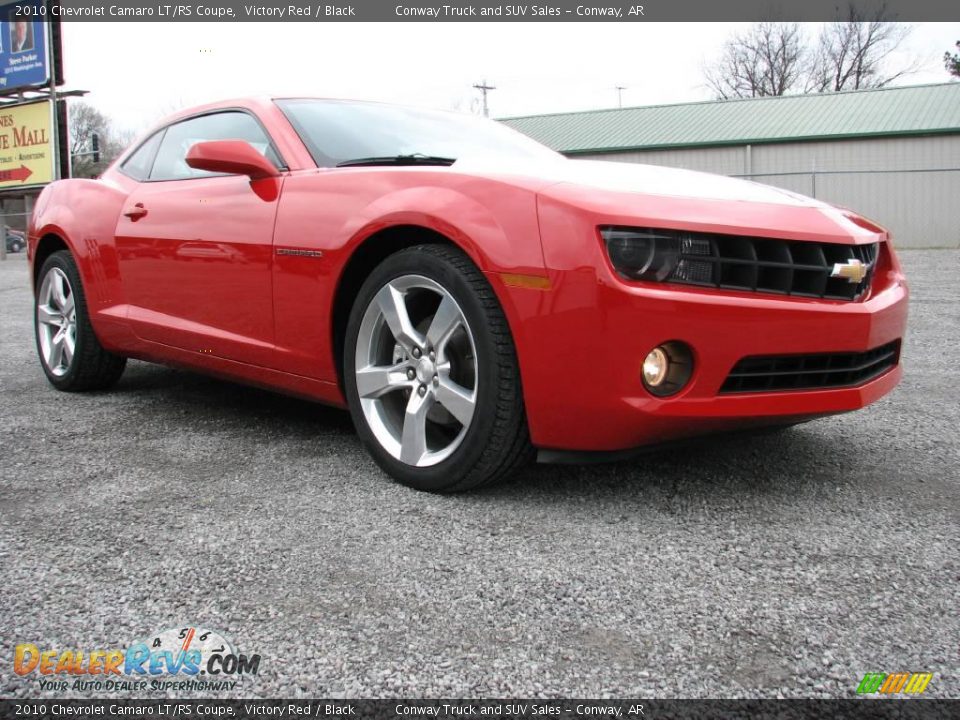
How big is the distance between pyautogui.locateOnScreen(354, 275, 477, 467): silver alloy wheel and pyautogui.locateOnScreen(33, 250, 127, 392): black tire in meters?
2.04

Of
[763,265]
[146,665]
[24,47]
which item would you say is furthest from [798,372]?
[24,47]

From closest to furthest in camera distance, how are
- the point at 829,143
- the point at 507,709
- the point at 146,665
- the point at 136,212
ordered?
the point at 507,709, the point at 146,665, the point at 136,212, the point at 829,143

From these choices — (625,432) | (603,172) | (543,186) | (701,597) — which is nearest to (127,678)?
(701,597)

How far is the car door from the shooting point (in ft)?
10.7

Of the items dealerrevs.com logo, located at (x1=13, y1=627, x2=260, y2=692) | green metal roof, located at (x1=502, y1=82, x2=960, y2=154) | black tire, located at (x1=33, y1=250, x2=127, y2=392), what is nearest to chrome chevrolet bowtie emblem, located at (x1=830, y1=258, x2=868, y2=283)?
dealerrevs.com logo, located at (x1=13, y1=627, x2=260, y2=692)

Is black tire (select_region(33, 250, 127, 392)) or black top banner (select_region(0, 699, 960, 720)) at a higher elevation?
black tire (select_region(33, 250, 127, 392))

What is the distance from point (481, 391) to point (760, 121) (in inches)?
1116

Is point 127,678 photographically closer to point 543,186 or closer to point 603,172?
point 543,186

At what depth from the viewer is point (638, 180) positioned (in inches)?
106

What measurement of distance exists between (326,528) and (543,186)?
3.63 ft

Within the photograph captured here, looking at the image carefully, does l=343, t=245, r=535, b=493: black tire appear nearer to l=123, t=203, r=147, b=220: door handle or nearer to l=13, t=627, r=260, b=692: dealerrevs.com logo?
l=13, t=627, r=260, b=692: dealerrevs.com logo

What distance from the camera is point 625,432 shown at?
246 cm

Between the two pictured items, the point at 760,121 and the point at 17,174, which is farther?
the point at 760,121

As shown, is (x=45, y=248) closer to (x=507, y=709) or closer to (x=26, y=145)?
(x=507, y=709)
